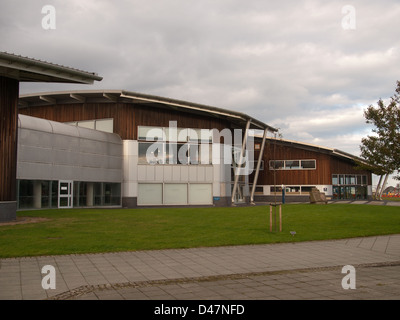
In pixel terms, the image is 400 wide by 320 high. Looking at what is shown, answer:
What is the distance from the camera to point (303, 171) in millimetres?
54500

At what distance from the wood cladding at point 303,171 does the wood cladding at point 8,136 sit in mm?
38458

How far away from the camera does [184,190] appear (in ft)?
128

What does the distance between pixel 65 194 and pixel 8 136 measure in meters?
13.7

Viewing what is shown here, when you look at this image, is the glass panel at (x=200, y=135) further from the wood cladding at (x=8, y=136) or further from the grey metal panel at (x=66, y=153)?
the wood cladding at (x=8, y=136)

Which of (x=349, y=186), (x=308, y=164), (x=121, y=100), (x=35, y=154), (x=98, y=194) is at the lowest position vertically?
(x=98, y=194)

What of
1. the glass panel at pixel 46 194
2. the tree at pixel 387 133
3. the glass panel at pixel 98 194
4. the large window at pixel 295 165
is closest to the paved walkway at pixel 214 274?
the tree at pixel 387 133

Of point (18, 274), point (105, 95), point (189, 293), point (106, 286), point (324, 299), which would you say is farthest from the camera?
point (105, 95)

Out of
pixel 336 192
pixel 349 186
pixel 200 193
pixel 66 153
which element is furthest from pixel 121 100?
pixel 349 186

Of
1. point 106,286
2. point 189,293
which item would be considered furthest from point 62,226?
point 189,293

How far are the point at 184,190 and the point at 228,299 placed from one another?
32.4 metres

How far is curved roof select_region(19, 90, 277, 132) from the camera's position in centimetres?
3612

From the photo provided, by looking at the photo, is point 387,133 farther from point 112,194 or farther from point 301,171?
point 301,171

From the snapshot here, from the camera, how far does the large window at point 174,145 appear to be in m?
37.8
